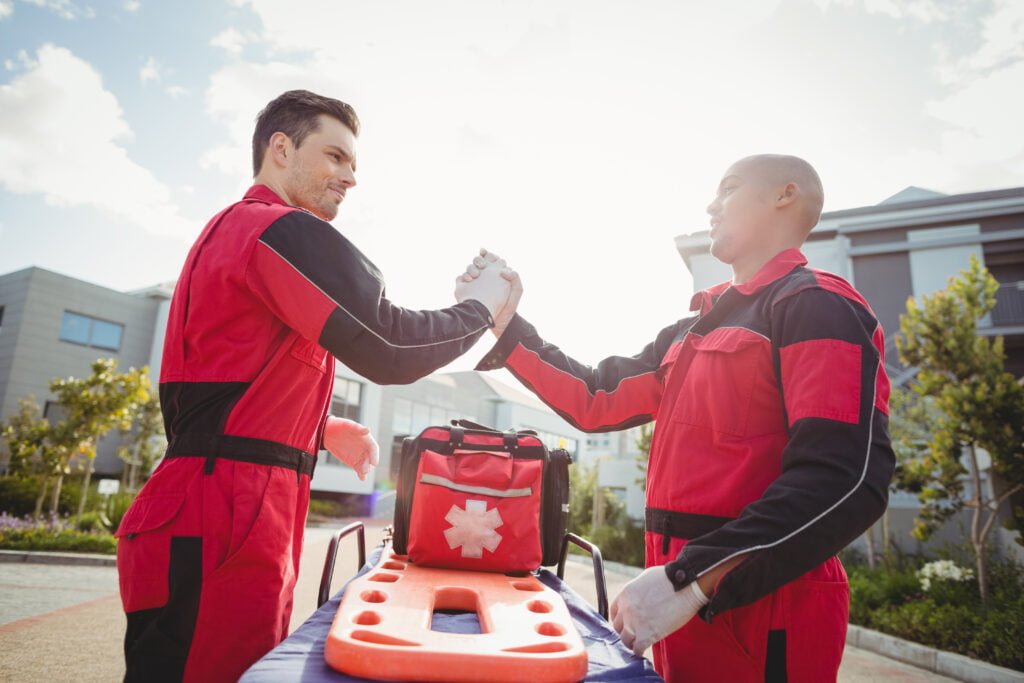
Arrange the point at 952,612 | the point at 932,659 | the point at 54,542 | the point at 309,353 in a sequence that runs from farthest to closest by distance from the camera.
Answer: the point at 54,542, the point at 952,612, the point at 932,659, the point at 309,353

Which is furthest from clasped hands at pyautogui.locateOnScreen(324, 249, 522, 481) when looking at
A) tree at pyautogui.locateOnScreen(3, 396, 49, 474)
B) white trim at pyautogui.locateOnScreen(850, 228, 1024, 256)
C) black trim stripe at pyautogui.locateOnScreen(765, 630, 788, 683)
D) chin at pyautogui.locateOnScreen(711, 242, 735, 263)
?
white trim at pyautogui.locateOnScreen(850, 228, 1024, 256)

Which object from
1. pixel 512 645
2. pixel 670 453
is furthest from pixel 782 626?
pixel 512 645

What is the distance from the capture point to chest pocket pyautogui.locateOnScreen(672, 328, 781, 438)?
5.54 ft

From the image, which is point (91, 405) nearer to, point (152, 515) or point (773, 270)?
point (152, 515)

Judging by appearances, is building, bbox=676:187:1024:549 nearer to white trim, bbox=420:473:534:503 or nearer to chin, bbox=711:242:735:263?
chin, bbox=711:242:735:263

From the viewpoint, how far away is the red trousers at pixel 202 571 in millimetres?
1492

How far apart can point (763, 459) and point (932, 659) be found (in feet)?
21.6

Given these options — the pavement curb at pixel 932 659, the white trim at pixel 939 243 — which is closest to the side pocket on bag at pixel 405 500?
the pavement curb at pixel 932 659

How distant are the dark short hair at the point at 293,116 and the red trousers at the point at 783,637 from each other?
79.6 inches

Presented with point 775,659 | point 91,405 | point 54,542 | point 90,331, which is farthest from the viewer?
point 90,331

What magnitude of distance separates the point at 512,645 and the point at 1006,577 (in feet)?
30.1

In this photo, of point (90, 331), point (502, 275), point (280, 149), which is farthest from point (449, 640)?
point (90, 331)

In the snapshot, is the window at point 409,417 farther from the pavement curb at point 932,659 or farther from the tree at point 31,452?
the pavement curb at point 932,659

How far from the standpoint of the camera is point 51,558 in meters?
10.4
